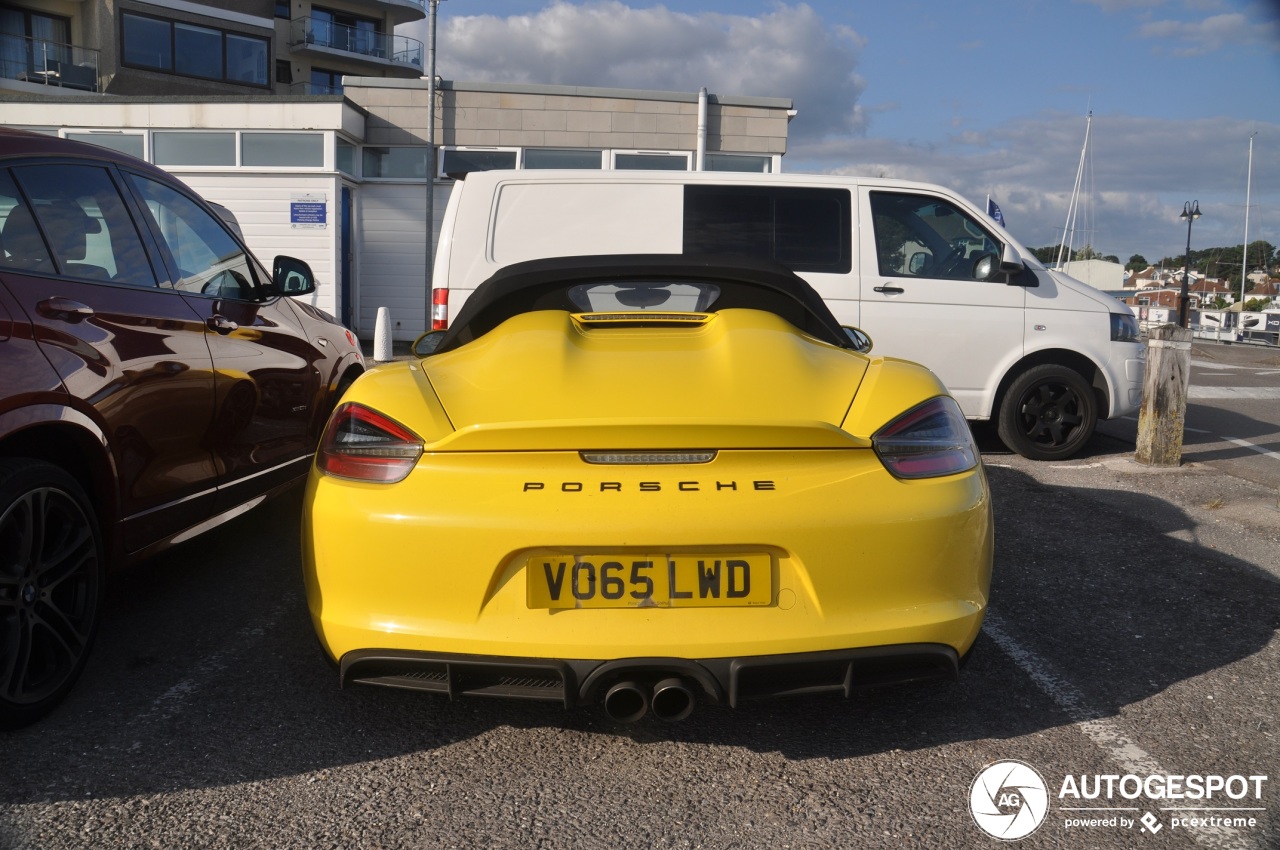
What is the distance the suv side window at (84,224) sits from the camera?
2.97 m

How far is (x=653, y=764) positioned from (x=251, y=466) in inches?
87.1

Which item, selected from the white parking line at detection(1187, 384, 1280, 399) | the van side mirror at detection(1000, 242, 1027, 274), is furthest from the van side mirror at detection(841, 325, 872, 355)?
the white parking line at detection(1187, 384, 1280, 399)

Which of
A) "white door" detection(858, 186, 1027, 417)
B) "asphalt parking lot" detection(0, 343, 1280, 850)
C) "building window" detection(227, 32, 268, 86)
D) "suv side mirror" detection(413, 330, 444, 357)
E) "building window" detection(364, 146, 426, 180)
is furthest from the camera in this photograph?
"building window" detection(227, 32, 268, 86)

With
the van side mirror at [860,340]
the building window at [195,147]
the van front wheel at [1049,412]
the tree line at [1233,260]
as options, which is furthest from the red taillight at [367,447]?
the tree line at [1233,260]

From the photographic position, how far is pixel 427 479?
7.93ft

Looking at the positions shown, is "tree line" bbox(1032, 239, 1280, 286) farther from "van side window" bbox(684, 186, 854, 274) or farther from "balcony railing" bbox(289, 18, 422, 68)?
"van side window" bbox(684, 186, 854, 274)

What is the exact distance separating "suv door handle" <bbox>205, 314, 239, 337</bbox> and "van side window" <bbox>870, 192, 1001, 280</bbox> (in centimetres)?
487

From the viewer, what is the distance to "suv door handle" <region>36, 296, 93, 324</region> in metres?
2.74

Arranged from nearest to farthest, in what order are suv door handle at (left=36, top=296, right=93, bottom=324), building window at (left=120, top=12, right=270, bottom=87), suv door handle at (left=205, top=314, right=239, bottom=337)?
suv door handle at (left=36, top=296, right=93, bottom=324) < suv door handle at (left=205, top=314, right=239, bottom=337) < building window at (left=120, top=12, right=270, bottom=87)

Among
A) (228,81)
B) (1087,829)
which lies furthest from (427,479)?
(228,81)

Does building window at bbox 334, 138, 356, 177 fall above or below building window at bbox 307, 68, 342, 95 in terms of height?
below

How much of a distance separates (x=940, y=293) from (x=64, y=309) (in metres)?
5.94

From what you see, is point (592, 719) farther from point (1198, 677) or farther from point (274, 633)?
point (1198, 677)

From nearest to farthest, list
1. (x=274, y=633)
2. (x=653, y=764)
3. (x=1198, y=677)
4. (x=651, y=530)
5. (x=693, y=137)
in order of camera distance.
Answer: (x=651, y=530) → (x=653, y=764) → (x=1198, y=677) → (x=274, y=633) → (x=693, y=137)
